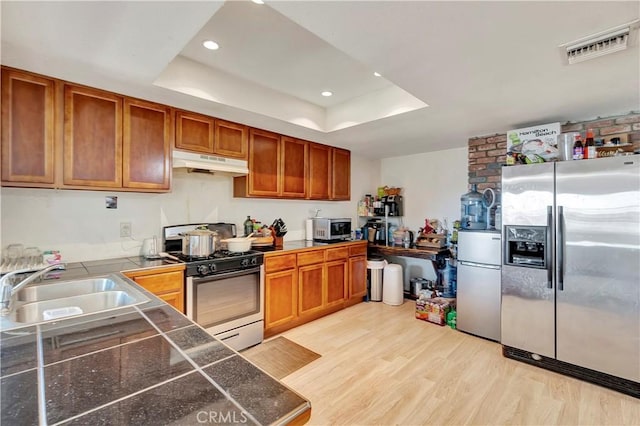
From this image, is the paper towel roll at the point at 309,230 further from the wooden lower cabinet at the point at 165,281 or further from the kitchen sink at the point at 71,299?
the kitchen sink at the point at 71,299

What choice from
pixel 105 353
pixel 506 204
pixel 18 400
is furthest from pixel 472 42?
pixel 18 400

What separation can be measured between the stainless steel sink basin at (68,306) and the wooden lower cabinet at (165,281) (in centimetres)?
48

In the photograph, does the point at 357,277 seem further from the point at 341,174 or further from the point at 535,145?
the point at 535,145

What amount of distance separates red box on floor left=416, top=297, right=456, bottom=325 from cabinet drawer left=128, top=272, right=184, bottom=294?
2718 millimetres

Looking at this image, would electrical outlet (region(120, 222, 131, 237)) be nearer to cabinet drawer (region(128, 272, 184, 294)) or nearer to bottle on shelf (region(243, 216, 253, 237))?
cabinet drawer (region(128, 272, 184, 294))

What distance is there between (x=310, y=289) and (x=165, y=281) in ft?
5.47

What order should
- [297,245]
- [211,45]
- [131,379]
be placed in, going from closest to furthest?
1. [131,379]
2. [211,45]
3. [297,245]

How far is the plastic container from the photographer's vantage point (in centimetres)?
345

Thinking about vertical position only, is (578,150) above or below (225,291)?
above

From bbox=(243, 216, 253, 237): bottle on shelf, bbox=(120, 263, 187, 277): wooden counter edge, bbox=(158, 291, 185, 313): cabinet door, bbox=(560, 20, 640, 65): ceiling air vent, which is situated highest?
bbox=(560, 20, 640, 65): ceiling air vent

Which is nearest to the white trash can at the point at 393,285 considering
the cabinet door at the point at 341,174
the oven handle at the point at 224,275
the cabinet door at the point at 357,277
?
Result: the cabinet door at the point at 357,277

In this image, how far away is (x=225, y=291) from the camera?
2662mm

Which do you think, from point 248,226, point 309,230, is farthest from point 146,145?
point 309,230

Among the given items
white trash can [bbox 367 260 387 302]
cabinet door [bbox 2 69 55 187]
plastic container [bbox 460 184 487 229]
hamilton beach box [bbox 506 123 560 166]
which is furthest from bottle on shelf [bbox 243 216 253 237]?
hamilton beach box [bbox 506 123 560 166]
